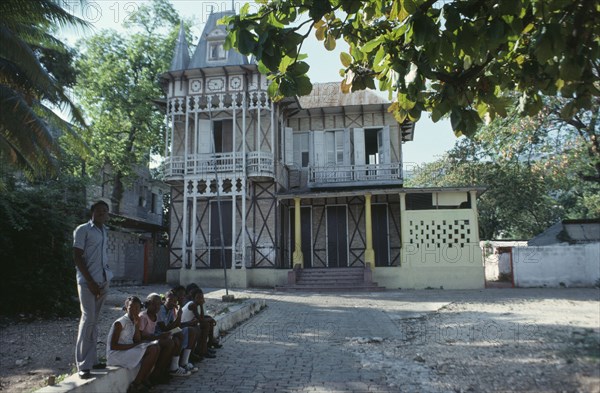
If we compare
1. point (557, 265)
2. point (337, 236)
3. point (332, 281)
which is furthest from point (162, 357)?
point (557, 265)

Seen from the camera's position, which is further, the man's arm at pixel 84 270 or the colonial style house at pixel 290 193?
the colonial style house at pixel 290 193

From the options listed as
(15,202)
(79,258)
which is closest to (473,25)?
(79,258)

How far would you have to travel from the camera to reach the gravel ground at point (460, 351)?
3026 mm

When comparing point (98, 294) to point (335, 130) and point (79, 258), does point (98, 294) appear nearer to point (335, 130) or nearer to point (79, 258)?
point (79, 258)

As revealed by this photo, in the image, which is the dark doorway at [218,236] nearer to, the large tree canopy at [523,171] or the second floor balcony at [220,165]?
the second floor balcony at [220,165]

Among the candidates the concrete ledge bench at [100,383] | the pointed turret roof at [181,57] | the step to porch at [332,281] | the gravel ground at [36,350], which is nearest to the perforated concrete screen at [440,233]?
the step to porch at [332,281]

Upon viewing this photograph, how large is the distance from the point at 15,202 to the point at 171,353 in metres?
5.96

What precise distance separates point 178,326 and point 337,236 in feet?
49.8

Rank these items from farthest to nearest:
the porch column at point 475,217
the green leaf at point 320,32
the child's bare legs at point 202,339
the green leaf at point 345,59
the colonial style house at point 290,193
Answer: the colonial style house at point 290,193, the porch column at point 475,217, the child's bare legs at point 202,339, the green leaf at point 320,32, the green leaf at point 345,59

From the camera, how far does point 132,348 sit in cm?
482

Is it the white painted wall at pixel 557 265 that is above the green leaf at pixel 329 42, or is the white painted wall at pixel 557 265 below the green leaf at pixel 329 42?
below

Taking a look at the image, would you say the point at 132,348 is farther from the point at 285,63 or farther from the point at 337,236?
the point at 337,236

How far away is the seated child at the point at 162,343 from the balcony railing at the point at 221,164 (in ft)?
44.2

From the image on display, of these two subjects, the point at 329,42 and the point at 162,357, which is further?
the point at 162,357
